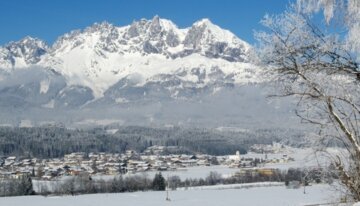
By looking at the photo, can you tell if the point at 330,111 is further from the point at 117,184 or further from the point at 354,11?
the point at 117,184

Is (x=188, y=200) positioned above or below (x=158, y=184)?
below

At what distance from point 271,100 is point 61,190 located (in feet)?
189

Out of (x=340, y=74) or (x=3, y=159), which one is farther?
(x=3, y=159)

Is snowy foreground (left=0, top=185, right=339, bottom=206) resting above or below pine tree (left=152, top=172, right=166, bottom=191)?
below

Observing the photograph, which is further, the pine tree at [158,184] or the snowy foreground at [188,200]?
the pine tree at [158,184]

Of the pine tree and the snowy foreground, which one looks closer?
the snowy foreground

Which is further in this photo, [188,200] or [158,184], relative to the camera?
[158,184]

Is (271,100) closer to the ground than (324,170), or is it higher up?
higher up

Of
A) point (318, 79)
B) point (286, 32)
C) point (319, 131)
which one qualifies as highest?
point (286, 32)

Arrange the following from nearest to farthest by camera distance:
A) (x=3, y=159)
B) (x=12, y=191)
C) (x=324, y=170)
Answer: (x=324, y=170) → (x=12, y=191) → (x=3, y=159)

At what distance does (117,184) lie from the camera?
211 feet

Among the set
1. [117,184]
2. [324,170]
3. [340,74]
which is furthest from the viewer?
[117,184]

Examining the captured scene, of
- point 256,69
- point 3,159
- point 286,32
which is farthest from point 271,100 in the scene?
point 3,159

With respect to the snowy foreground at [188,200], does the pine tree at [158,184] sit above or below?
above
